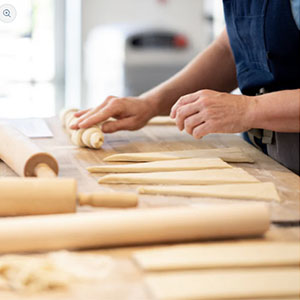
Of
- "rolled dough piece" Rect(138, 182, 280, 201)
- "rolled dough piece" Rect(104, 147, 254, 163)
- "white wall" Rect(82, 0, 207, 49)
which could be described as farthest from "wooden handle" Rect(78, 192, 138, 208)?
"white wall" Rect(82, 0, 207, 49)

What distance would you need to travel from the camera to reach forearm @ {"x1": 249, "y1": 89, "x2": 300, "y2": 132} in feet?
4.41

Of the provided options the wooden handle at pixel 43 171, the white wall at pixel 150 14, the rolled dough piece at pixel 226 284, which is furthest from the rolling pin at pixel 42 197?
the white wall at pixel 150 14

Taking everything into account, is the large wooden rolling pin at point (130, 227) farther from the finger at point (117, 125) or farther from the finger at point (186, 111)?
the finger at point (117, 125)

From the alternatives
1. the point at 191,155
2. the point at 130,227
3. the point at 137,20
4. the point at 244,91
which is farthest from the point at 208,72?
the point at 137,20

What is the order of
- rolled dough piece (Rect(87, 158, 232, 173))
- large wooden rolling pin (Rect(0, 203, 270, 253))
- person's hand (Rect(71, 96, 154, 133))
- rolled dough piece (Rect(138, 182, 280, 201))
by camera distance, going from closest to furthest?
large wooden rolling pin (Rect(0, 203, 270, 253)) → rolled dough piece (Rect(138, 182, 280, 201)) → rolled dough piece (Rect(87, 158, 232, 173)) → person's hand (Rect(71, 96, 154, 133))

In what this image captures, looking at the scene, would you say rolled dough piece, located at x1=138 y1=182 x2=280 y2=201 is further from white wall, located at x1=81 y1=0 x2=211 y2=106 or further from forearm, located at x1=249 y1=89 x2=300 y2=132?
white wall, located at x1=81 y1=0 x2=211 y2=106

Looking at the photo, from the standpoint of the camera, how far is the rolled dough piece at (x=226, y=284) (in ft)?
2.48

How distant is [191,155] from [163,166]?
0.16 m

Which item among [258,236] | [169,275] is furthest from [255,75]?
[169,275]

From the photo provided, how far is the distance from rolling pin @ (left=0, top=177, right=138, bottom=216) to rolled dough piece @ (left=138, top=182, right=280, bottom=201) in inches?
7.2

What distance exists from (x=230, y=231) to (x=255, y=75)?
2.73 feet

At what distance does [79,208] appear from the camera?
1069mm

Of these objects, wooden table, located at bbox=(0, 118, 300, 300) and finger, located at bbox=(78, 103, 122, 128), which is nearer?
wooden table, located at bbox=(0, 118, 300, 300)

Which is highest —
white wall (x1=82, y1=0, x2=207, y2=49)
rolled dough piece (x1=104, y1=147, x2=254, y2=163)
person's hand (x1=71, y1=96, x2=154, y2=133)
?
white wall (x1=82, y1=0, x2=207, y2=49)
